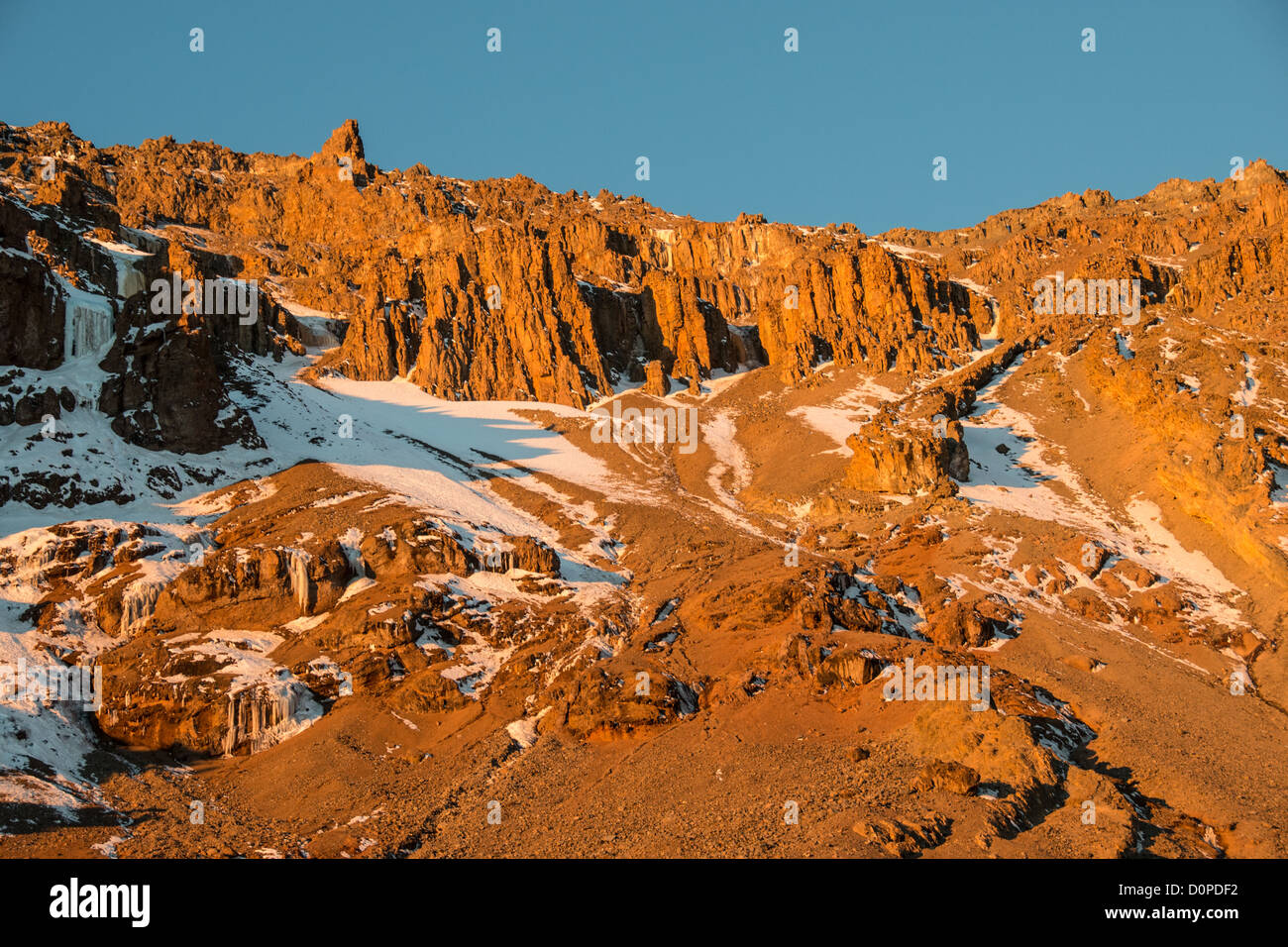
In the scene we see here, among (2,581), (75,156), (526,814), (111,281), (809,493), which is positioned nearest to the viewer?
(526,814)

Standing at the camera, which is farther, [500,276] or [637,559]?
[500,276]

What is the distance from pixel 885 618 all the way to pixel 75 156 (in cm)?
16692

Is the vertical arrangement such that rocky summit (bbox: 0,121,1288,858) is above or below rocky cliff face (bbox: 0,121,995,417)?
below

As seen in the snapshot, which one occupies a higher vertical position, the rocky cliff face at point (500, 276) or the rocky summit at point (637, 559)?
the rocky cliff face at point (500, 276)

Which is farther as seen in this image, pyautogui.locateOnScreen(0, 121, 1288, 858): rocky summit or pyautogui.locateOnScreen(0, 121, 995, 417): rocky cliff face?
pyautogui.locateOnScreen(0, 121, 995, 417): rocky cliff face

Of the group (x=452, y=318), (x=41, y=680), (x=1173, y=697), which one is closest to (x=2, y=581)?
(x=41, y=680)

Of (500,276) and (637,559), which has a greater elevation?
(500,276)

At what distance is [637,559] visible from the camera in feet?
203

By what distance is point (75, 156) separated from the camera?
6314 inches

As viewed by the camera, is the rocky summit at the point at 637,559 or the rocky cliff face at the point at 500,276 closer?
the rocky summit at the point at 637,559

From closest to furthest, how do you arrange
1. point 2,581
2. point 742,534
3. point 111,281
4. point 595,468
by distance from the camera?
point 2,581, point 742,534, point 595,468, point 111,281

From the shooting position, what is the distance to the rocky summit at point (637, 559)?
33406 mm

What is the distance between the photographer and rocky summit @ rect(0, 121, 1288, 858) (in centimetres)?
3341

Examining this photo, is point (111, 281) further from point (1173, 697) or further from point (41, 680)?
point (1173, 697)
